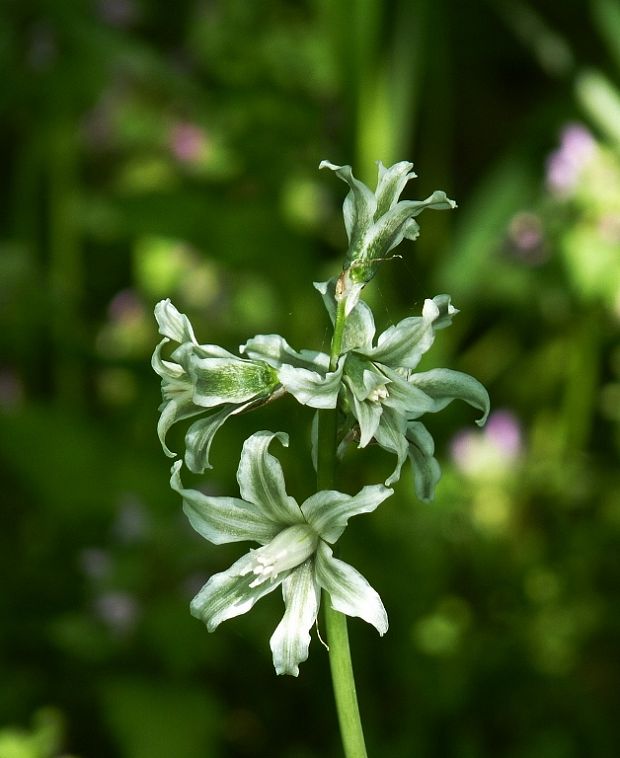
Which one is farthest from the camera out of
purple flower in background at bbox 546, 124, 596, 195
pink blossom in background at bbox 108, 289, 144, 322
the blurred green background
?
pink blossom in background at bbox 108, 289, 144, 322

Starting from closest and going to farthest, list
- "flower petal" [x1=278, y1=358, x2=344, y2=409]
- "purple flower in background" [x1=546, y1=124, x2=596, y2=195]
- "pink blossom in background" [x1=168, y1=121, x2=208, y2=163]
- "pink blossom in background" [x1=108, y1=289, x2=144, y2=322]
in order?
1. "flower petal" [x1=278, y1=358, x2=344, y2=409]
2. "purple flower in background" [x1=546, y1=124, x2=596, y2=195]
3. "pink blossom in background" [x1=108, y1=289, x2=144, y2=322]
4. "pink blossom in background" [x1=168, y1=121, x2=208, y2=163]

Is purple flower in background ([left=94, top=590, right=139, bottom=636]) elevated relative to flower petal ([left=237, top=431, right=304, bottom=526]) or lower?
lower

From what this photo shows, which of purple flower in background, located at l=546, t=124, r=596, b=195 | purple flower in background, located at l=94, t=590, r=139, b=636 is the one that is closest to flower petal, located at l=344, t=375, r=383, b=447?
purple flower in background, located at l=94, t=590, r=139, b=636

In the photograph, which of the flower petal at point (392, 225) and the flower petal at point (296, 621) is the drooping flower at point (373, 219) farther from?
the flower petal at point (296, 621)

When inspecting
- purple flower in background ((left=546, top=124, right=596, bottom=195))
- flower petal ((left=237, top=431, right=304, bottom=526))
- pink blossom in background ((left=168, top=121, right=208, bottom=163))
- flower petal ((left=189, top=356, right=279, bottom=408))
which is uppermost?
pink blossom in background ((left=168, top=121, right=208, bottom=163))

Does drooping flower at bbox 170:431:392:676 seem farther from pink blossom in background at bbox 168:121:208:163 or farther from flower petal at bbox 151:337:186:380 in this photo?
pink blossom in background at bbox 168:121:208:163

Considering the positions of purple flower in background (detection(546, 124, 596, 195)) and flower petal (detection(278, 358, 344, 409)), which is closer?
flower petal (detection(278, 358, 344, 409))
